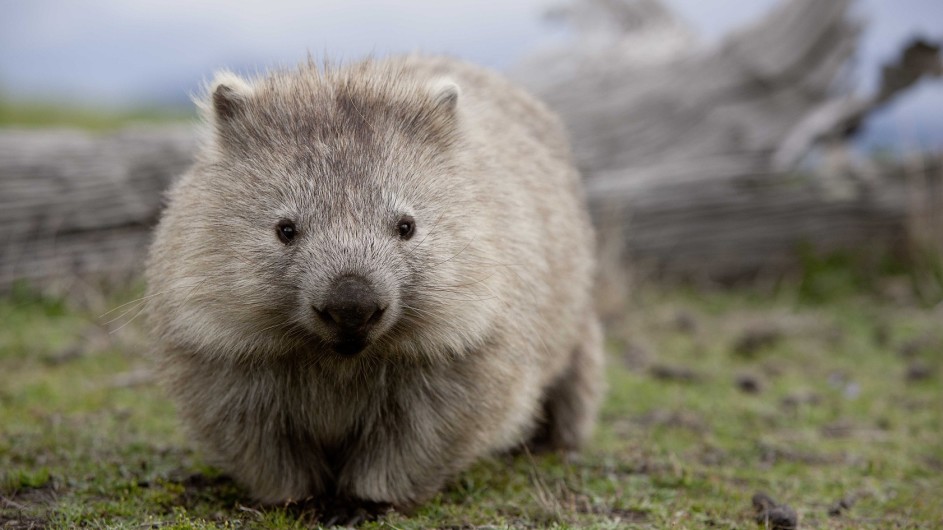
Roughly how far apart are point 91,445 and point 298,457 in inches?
66.9

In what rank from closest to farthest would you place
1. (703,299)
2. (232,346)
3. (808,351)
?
1. (232,346)
2. (808,351)
3. (703,299)

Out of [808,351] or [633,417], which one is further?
[808,351]

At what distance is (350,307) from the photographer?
12.6ft

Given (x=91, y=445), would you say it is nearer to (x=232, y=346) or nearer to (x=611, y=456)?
(x=232, y=346)

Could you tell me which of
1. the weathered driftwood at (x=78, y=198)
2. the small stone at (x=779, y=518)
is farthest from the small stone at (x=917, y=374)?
the weathered driftwood at (x=78, y=198)

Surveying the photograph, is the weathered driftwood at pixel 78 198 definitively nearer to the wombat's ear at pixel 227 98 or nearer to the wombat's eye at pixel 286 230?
the wombat's ear at pixel 227 98

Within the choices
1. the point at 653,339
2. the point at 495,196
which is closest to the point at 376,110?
the point at 495,196

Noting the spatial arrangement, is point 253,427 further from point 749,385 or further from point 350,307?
point 749,385

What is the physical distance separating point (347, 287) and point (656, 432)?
11.9 ft

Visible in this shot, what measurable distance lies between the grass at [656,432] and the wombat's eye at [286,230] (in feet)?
4.18

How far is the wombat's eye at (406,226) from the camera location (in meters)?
4.22

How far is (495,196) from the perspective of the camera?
190 inches

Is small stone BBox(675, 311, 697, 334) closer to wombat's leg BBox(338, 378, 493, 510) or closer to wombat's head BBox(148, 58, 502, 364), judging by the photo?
wombat's leg BBox(338, 378, 493, 510)

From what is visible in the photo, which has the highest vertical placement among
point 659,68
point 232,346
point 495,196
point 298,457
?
point 659,68
